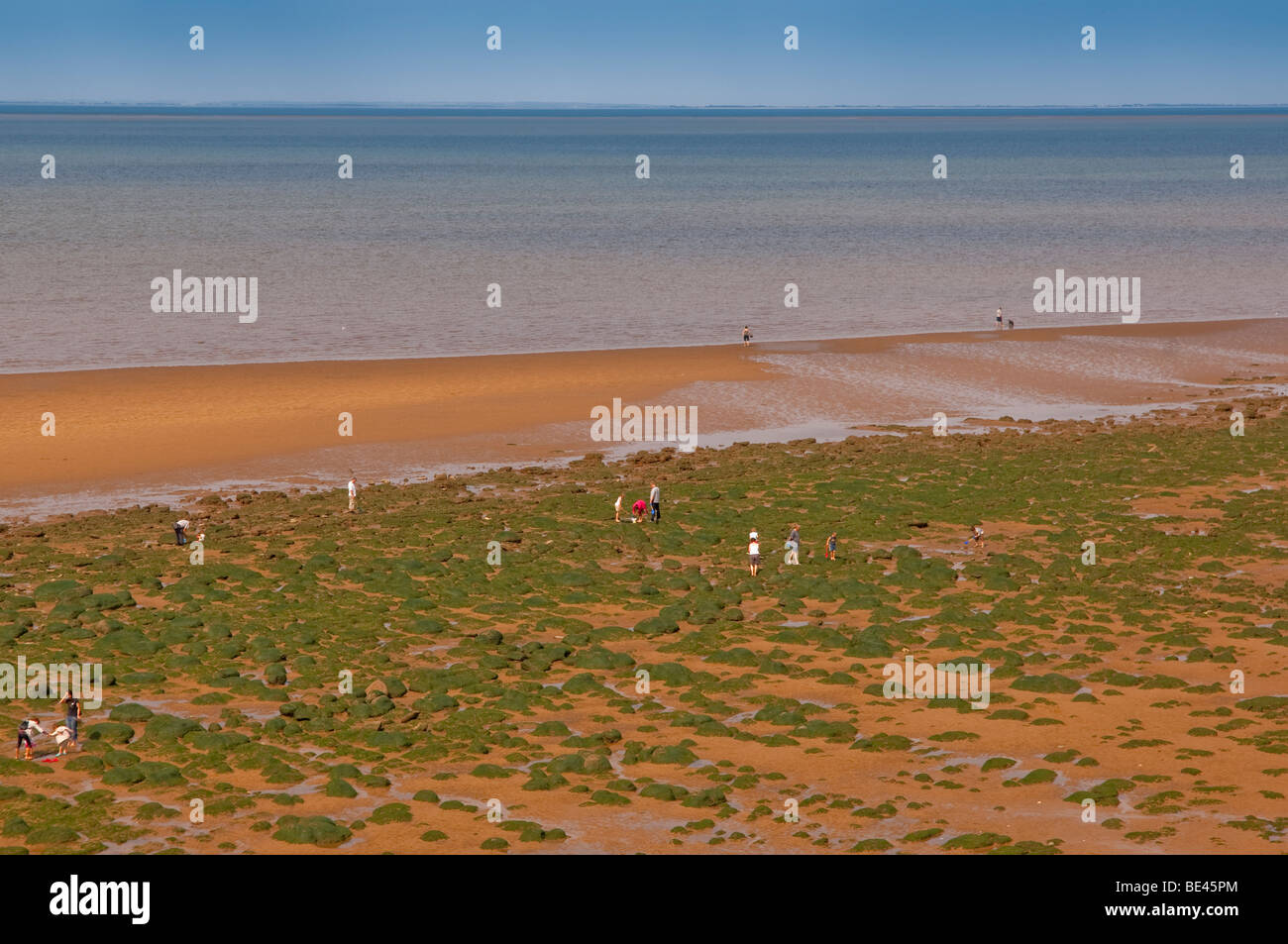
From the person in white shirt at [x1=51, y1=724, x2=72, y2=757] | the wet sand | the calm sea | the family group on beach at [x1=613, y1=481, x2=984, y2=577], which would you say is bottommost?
the person in white shirt at [x1=51, y1=724, x2=72, y2=757]

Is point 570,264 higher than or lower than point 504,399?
higher

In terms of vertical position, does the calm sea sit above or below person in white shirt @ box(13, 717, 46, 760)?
above

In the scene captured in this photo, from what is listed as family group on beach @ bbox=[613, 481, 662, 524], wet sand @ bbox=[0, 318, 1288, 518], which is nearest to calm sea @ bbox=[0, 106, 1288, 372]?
wet sand @ bbox=[0, 318, 1288, 518]

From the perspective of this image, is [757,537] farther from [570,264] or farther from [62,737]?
[570,264]

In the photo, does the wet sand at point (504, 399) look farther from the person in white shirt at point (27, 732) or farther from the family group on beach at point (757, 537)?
the person in white shirt at point (27, 732)

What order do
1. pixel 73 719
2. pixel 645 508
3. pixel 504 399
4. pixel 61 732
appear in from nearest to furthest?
pixel 61 732
pixel 73 719
pixel 645 508
pixel 504 399

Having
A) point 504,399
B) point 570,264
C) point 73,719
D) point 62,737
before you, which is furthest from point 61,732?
point 570,264

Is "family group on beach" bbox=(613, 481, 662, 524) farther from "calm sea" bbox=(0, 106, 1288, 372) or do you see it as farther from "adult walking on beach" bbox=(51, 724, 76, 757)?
"calm sea" bbox=(0, 106, 1288, 372)

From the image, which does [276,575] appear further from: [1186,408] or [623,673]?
[1186,408]
